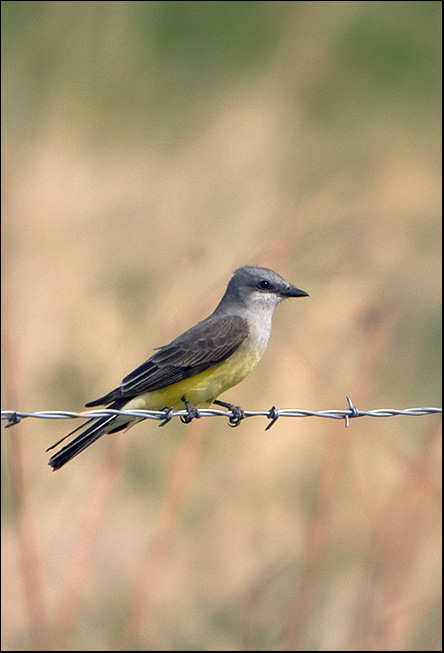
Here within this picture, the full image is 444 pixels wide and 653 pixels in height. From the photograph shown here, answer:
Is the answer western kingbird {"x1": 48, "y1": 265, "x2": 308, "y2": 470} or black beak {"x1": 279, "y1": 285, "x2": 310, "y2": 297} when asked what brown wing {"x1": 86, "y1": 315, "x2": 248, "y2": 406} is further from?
black beak {"x1": 279, "y1": 285, "x2": 310, "y2": 297}

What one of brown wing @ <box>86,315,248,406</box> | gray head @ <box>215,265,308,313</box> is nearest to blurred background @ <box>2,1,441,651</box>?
gray head @ <box>215,265,308,313</box>

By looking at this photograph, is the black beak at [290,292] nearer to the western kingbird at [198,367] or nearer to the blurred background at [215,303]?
the western kingbird at [198,367]

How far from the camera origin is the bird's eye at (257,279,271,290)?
644 cm

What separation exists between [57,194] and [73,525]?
4990 millimetres

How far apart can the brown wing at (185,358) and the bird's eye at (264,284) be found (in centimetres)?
38

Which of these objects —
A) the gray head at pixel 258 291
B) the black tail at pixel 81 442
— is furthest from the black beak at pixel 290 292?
the black tail at pixel 81 442

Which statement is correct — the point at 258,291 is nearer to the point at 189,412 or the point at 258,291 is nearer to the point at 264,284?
the point at 264,284

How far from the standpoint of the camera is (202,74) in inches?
695

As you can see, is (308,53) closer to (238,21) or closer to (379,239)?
(238,21)

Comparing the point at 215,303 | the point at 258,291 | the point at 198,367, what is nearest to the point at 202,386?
the point at 198,367

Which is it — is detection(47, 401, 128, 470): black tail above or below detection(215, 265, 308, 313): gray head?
below

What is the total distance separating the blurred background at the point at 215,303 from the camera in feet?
25.2

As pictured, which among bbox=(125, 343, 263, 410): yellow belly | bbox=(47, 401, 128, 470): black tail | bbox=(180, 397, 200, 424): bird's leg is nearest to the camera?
bbox=(47, 401, 128, 470): black tail

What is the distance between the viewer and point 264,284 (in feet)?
21.1
